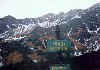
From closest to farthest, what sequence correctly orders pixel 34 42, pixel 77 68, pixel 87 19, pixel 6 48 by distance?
pixel 77 68
pixel 6 48
pixel 34 42
pixel 87 19

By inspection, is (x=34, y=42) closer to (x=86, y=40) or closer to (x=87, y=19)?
(x=86, y=40)

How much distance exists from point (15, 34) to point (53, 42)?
171 meters

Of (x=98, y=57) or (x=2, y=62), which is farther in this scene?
(x=2, y=62)

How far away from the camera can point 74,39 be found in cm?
14650

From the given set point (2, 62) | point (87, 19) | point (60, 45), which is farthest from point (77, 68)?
point (87, 19)

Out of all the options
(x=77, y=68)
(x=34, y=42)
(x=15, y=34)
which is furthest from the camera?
(x=15, y=34)

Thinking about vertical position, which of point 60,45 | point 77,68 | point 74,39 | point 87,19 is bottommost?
point 77,68

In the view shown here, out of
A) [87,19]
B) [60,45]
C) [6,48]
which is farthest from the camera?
[87,19]

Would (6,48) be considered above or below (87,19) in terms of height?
below

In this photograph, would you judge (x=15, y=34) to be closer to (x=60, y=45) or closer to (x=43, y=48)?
(x=43, y=48)

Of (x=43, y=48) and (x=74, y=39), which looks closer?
(x=43, y=48)

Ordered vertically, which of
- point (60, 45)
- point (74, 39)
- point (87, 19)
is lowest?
point (60, 45)

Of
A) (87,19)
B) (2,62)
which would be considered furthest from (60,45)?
(87,19)

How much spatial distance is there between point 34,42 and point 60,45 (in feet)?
387
